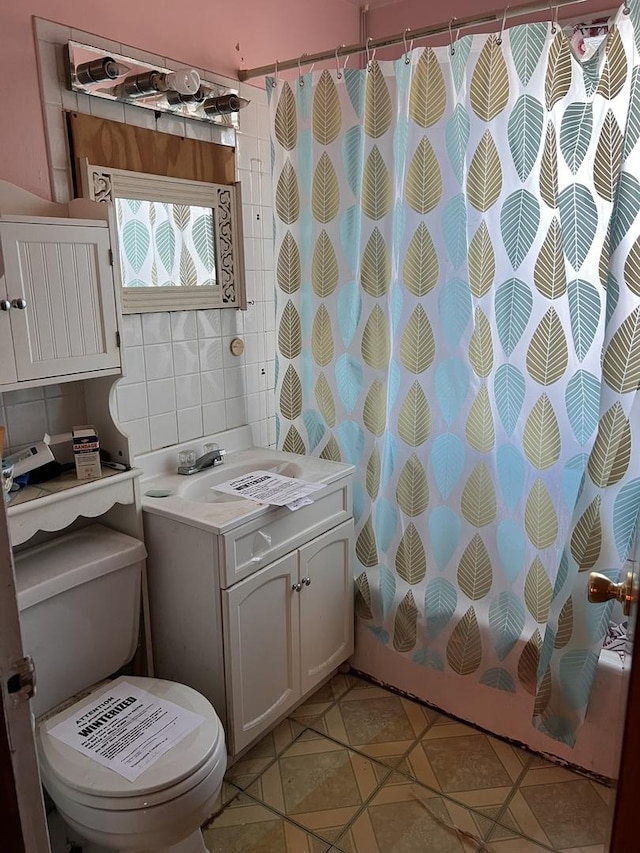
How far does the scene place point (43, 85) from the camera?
1656 mm

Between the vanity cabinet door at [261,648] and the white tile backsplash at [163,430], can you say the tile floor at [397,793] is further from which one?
the white tile backsplash at [163,430]

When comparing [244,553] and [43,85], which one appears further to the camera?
[244,553]

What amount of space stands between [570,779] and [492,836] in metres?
0.34

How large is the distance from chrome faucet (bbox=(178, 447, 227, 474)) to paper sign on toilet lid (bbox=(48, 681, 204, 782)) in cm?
67

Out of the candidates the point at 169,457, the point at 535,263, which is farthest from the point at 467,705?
the point at 535,263

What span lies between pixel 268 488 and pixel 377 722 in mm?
865

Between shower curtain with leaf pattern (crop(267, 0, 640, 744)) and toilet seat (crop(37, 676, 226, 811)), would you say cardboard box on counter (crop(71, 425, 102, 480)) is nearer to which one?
toilet seat (crop(37, 676, 226, 811))

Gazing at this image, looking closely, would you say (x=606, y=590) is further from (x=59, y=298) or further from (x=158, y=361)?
(x=158, y=361)

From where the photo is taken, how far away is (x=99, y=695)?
165cm

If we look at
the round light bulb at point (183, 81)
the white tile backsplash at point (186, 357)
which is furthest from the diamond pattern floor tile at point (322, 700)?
the round light bulb at point (183, 81)

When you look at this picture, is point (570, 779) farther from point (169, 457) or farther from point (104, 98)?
point (104, 98)

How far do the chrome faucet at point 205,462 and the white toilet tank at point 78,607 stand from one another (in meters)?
0.32

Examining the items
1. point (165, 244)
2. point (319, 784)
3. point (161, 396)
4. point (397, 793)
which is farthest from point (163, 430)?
point (397, 793)

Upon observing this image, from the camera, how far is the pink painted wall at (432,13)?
2.12 meters
